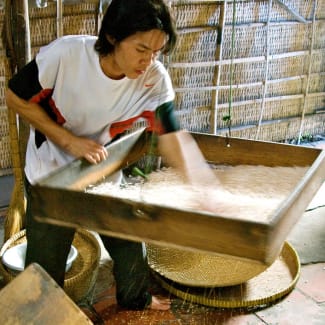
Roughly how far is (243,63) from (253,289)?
7.11 ft

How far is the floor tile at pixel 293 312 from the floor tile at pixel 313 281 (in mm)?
54

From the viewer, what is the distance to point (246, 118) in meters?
4.44

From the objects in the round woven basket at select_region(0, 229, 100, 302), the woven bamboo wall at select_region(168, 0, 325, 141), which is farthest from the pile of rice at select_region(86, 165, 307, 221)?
the woven bamboo wall at select_region(168, 0, 325, 141)

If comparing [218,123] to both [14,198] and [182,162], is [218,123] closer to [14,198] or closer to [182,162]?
[14,198]

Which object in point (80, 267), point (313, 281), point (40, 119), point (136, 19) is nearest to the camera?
point (136, 19)

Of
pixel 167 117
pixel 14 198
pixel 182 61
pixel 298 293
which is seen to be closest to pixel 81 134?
pixel 167 117

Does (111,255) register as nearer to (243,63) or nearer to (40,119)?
(40,119)

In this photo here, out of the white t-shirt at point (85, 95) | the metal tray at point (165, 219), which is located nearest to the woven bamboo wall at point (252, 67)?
the white t-shirt at point (85, 95)

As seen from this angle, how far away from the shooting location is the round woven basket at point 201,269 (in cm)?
249

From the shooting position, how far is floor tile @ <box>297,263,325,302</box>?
102 inches

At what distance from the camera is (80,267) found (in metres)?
2.52

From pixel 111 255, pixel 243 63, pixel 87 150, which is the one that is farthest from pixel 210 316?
pixel 243 63

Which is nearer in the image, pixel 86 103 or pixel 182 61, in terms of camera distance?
pixel 86 103

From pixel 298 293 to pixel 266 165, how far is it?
1.11m
